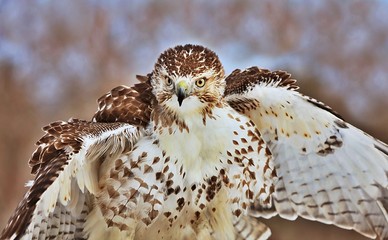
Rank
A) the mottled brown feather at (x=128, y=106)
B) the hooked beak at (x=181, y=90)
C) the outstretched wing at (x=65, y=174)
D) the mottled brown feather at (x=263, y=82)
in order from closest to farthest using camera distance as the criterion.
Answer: the outstretched wing at (x=65, y=174) → the hooked beak at (x=181, y=90) → the mottled brown feather at (x=128, y=106) → the mottled brown feather at (x=263, y=82)

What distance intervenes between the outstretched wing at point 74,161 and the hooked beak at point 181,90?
9.8 inches

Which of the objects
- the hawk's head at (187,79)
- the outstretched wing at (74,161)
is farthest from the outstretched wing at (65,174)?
the hawk's head at (187,79)

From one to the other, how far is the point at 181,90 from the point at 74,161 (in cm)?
36

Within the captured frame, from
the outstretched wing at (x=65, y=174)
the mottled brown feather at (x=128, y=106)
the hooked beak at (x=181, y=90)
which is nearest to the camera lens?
the outstretched wing at (x=65, y=174)

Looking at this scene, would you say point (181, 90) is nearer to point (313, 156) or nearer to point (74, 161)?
point (74, 161)

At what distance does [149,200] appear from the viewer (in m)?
2.12

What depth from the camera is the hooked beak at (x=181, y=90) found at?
195 cm

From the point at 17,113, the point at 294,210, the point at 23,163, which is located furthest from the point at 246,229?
the point at 17,113

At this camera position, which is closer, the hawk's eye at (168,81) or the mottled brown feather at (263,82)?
the hawk's eye at (168,81)

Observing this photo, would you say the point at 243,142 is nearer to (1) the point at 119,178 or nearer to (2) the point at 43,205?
(1) the point at 119,178

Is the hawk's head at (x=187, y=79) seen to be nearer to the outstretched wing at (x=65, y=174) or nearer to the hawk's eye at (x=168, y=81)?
the hawk's eye at (x=168, y=81)

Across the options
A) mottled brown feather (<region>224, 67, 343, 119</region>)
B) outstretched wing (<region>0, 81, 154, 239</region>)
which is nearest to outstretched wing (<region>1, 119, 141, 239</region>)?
outstretched wing (<region>0, 81, 154, 239</region>)

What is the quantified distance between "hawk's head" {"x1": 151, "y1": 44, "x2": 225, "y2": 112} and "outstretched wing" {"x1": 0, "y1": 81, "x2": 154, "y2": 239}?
13 cm

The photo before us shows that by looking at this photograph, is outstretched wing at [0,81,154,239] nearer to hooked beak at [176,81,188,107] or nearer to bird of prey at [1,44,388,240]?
bird of prey at [1,44,388,240]
